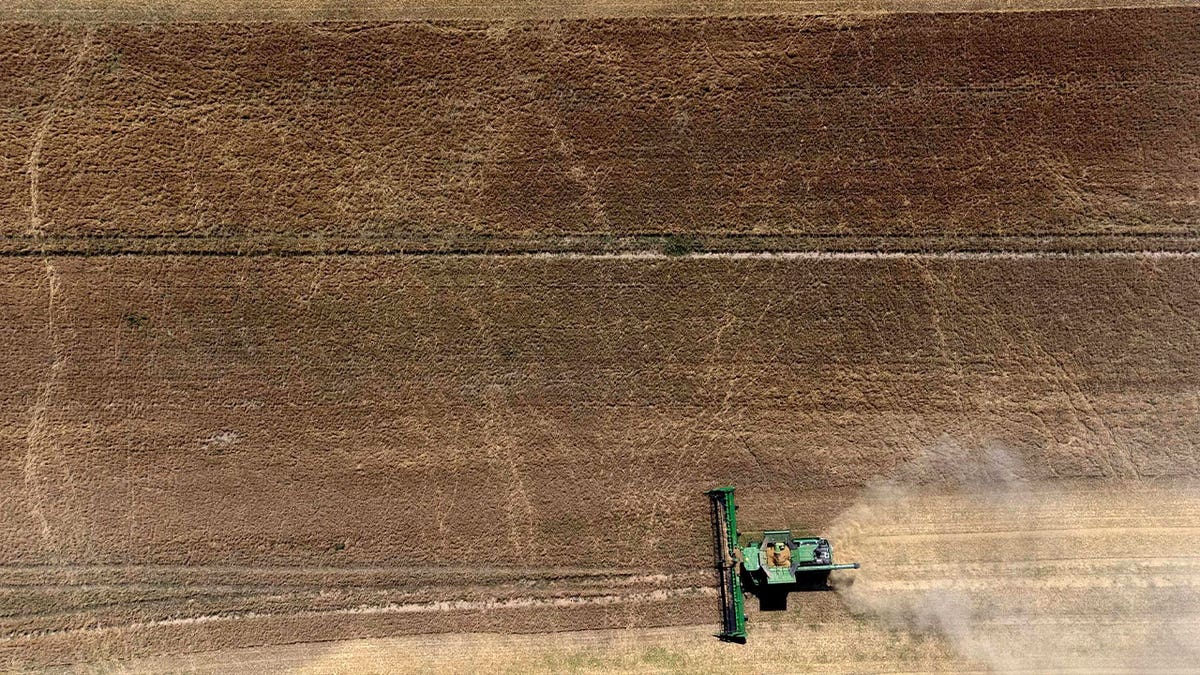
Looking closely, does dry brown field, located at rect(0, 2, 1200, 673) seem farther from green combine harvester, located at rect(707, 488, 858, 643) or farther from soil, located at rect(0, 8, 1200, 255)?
green combine harvester, located at rect(707, 488, 858, 643)

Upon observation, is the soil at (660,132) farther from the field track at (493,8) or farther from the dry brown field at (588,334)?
the field track at (493,8)

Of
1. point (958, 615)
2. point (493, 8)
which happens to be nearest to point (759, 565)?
point (958, 615)

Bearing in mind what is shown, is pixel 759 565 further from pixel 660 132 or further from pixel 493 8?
pixel 493 8

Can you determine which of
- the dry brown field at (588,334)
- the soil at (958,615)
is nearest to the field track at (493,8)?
the dry brown field at (588,334)

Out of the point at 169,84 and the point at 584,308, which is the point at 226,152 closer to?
the point at 169,84

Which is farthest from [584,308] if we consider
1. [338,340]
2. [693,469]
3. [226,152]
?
[226,152]
